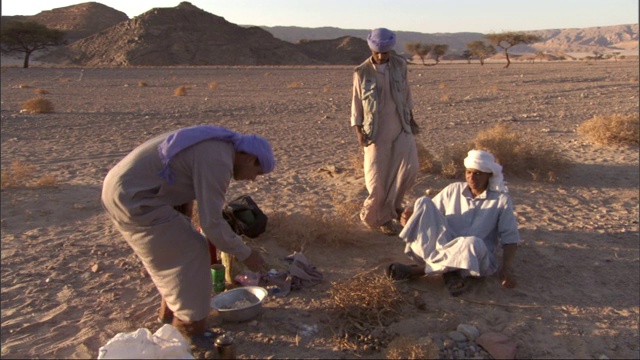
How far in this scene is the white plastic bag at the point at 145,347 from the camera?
9.14 ft

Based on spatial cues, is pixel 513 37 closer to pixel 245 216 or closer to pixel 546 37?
pixel 245 216

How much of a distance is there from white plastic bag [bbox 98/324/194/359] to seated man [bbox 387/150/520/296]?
180cm

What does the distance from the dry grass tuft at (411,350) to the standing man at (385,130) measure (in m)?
2.06

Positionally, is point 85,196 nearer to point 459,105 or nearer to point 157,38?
point 459,105

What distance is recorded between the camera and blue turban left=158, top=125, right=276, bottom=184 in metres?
→ 2.94

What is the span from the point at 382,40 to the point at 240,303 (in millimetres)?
2358

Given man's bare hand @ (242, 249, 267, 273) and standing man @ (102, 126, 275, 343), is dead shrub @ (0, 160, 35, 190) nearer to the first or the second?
standing man @ (102, 126, 275, 343)

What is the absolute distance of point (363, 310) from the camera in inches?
146

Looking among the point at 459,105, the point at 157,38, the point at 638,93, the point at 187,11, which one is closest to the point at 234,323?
the point at 459,105

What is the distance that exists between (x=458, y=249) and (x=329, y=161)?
4.48 metres

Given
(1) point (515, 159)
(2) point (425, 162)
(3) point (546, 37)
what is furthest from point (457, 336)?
(3) point (546, 37)

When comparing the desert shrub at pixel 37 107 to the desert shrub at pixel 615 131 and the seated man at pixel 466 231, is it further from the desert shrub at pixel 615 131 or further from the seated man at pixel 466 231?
the seated man at pixel 466 231

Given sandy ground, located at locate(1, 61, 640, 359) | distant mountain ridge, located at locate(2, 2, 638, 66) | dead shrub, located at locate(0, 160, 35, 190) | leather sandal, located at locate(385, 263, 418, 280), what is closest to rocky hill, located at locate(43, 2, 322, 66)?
distant mountain ridge, located at locate(2, 2, 638, 66)

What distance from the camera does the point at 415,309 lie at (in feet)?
12.8
